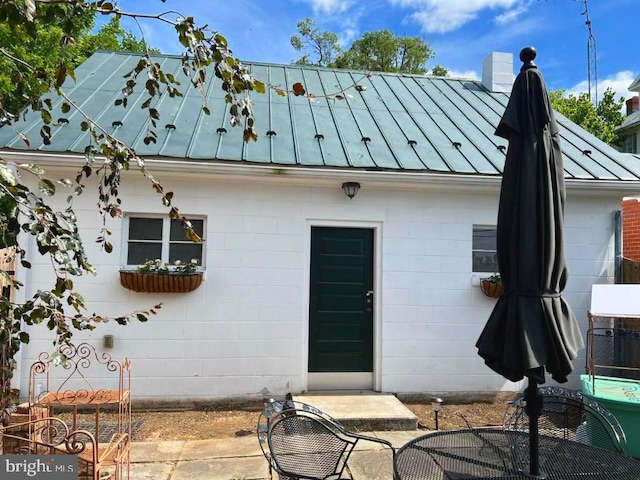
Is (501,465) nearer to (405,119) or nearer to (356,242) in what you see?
(356,242)

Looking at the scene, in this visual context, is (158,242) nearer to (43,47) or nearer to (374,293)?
(374,293)

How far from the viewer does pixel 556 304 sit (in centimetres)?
243

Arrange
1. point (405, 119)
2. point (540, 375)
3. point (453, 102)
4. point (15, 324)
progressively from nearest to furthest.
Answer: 1. point (15, 324)
2. point (540, 375)
3. point (405, 119)
4. point (453, 102)

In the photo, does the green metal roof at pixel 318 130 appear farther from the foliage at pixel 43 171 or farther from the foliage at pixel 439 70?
the foliage at pixel 439 70

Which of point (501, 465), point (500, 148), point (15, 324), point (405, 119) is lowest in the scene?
point (501, 465)

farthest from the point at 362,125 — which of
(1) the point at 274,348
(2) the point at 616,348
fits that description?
(2) the point at 616,348

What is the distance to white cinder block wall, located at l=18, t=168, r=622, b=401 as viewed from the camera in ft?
17.5

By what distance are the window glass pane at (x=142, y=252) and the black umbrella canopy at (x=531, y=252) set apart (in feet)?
13.8

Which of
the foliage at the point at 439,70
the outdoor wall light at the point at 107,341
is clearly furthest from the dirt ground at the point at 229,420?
the foliage at the point at 439,70

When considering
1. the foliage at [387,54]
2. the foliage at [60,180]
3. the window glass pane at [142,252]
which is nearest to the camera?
the foliage at [60,180]

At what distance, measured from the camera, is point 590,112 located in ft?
65.5

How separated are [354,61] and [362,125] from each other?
18843 mm

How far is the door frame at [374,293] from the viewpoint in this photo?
561 centimetres

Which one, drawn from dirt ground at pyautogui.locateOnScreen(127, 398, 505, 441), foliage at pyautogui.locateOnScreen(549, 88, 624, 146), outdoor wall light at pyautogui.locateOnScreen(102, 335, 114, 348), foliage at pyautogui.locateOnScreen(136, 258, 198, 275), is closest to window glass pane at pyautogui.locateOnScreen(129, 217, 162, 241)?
foliage at pyautogui.locateOnScreen(136, 258, 198, 275)
